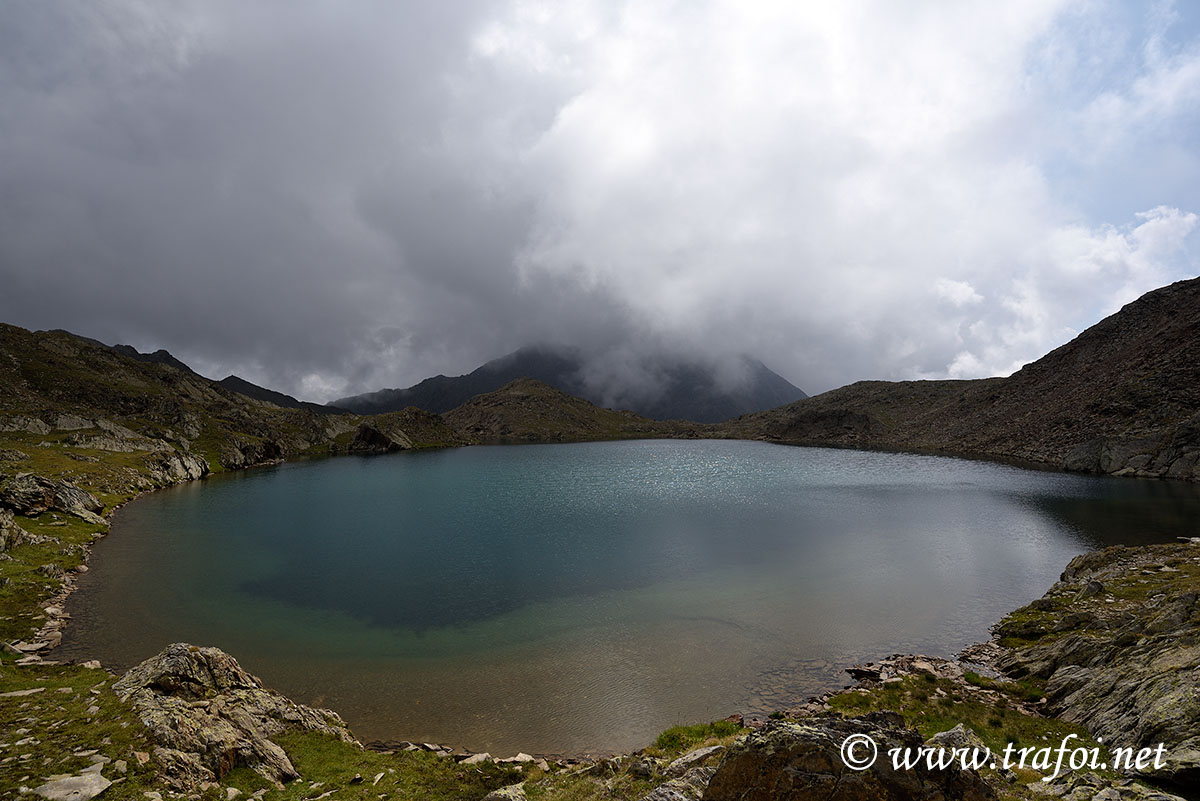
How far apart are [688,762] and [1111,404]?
172466mm

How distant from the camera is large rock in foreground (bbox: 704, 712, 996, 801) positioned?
28.2ft

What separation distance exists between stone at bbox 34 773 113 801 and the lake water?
10.9m

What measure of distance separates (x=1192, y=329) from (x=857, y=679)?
184m

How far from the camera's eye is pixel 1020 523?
200 feet

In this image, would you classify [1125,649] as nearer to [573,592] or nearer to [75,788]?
[573,592]

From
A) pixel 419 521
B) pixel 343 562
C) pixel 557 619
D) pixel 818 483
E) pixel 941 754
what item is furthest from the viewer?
pixel 818 483

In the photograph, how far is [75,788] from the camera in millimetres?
11430

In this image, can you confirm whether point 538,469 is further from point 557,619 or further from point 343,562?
point 557,619

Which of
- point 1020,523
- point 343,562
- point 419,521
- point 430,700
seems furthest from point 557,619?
point 1020,523

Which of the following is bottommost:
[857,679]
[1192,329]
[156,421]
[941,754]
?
[857,679]

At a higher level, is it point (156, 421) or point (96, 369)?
point (96, 369)

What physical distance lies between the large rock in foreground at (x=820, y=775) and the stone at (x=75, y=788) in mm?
13999

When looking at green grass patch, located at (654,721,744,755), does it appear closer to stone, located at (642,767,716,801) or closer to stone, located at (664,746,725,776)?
stone, located at (664,746,725,776)

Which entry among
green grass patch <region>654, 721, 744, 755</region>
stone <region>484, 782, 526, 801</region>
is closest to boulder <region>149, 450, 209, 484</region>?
stone <region>484, 782, 526, 801</region>
